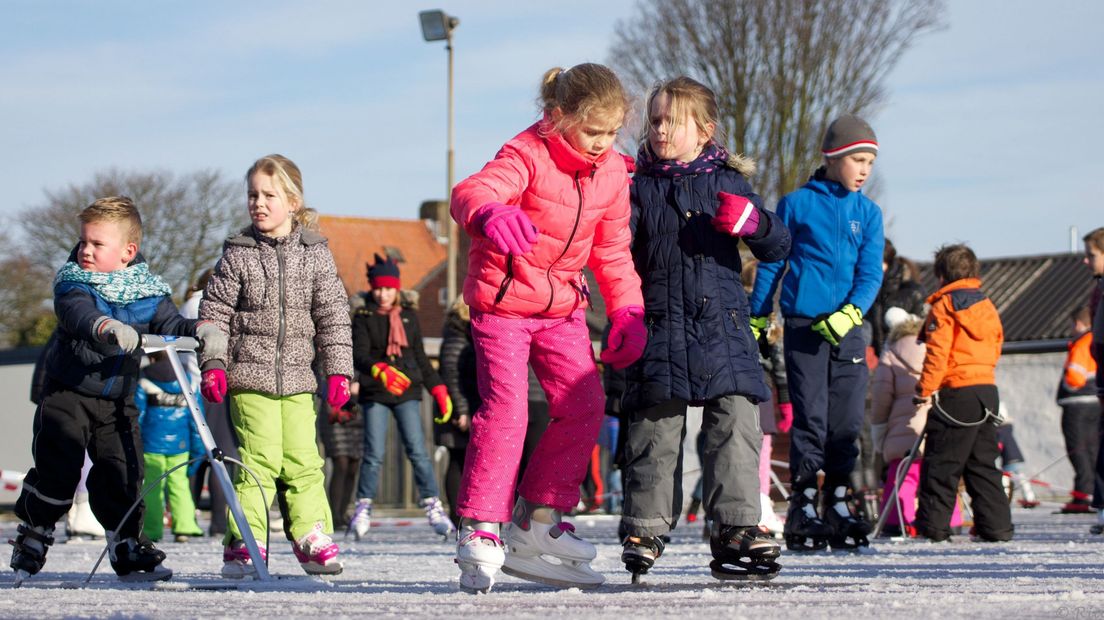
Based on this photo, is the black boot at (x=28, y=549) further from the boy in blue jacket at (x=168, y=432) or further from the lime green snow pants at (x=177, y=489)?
the boy in blue jacket at (x=168, y=432)

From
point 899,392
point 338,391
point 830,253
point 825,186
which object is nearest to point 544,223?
point 338,391

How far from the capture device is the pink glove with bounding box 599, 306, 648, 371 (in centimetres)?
582

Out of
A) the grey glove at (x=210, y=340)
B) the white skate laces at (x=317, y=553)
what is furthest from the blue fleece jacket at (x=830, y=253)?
the grey glove at (x=210, y=340)

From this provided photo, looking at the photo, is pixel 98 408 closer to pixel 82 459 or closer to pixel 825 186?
pixel 82 459

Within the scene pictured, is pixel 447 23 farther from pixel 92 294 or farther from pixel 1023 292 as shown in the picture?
pixel 92 294

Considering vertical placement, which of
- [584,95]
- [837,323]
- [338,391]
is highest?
[584,95]

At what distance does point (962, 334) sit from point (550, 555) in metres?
5.18

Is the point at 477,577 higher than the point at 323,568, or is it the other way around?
the point at 477,577

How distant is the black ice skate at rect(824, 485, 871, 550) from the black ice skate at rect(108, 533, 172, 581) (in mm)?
3566

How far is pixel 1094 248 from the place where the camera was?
10.3 m

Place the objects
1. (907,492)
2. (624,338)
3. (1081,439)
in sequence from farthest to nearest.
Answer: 1. (1081,439)
2. (907,492)
3. (624,338)

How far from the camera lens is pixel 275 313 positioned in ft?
22.6

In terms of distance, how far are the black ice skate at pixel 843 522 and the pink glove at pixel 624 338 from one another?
3065 millimetres

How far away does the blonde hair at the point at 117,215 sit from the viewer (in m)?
6.70
